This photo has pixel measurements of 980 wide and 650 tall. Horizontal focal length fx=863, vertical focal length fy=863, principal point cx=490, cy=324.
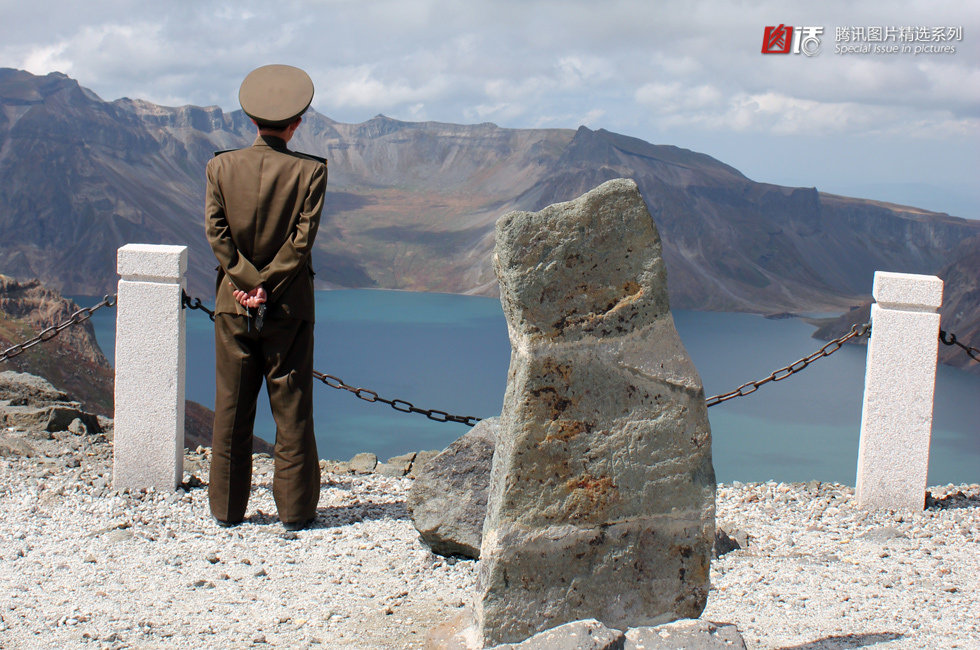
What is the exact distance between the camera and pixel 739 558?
4.44m

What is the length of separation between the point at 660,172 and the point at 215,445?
192 ft

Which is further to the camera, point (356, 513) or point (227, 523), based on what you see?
point (356, 513)

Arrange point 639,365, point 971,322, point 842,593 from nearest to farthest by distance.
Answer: point 639,365 < point 842,593 < point 971,322

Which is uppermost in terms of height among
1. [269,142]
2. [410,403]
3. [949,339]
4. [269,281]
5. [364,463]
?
[269,142]

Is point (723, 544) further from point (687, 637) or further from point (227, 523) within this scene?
point (227, 523)

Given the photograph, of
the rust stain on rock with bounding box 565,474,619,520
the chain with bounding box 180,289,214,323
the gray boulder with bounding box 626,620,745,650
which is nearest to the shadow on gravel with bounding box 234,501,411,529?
the chain with bounding box 180,289,214,323

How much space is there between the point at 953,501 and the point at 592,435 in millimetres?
3634

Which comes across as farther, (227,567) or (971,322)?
(971,322)

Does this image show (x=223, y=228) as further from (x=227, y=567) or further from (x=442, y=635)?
Result: (x=442, y=635)

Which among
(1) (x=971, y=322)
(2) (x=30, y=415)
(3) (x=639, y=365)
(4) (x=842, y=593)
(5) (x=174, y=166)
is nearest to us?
(3) (x=639, y=365)

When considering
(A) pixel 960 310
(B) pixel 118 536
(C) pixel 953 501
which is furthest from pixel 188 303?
(A) pixel 960 310

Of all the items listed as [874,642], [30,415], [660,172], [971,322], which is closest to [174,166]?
[660,172]

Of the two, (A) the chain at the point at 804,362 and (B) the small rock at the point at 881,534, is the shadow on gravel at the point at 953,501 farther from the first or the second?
(A) the chain at the point at 804,362

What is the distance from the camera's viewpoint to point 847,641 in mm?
3453
